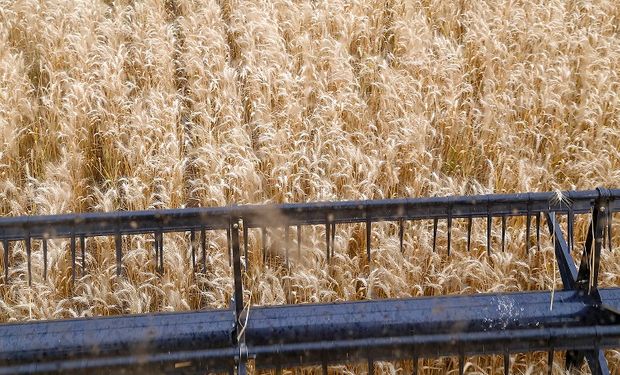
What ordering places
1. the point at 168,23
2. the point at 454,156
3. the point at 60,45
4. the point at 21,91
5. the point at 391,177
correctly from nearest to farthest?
the point at 391,177, the point at 454,156, the point at 21,91, the point at 60,45, the point at 168,23

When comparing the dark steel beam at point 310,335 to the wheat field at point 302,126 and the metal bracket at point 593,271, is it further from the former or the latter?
the wheat field at point 302,126

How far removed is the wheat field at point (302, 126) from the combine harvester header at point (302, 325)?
3.27ft

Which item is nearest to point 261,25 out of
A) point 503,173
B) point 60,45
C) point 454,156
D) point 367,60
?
point 367,60

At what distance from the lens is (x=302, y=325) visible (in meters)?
2.57

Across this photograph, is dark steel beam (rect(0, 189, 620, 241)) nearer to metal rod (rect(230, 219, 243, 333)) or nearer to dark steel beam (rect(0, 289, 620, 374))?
metal rod (rect(230, 219, 243, 333))

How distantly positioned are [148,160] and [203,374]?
259 centimetres

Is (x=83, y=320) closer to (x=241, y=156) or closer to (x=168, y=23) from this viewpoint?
(x=241, y=156)

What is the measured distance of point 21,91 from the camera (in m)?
5.50

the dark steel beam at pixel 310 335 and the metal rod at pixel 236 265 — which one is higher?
the metal rod at pixel 236 265

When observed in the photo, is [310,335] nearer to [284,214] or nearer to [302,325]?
[302,325]

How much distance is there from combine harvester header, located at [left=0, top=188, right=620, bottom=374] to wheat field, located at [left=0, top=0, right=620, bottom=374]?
1.00 metres

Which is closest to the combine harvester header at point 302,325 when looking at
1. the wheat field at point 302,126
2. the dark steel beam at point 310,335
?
the dark steel beam at point 310,335

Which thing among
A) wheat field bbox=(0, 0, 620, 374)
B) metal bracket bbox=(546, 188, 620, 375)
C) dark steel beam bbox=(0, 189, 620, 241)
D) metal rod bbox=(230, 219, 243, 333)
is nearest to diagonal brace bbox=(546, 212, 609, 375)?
metal bracket bbox=(546, 188, 620, 375)

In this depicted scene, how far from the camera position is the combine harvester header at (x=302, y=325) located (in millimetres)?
2471
